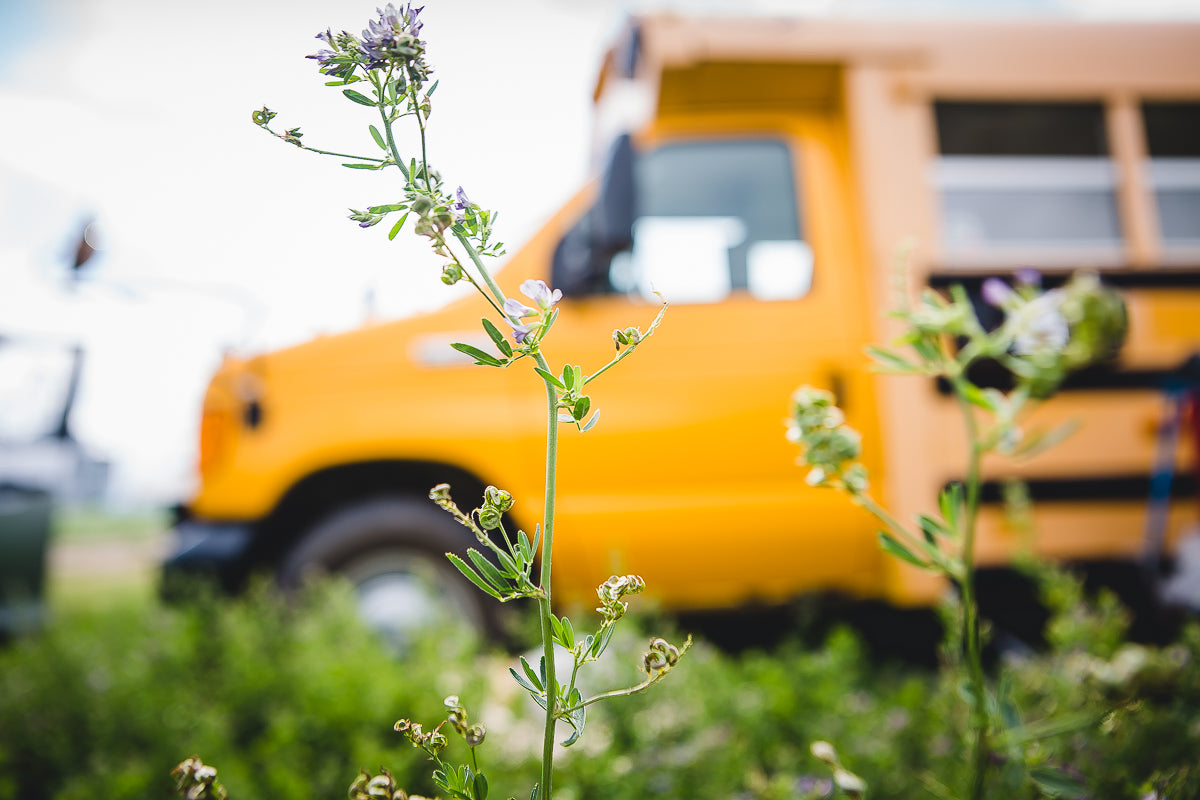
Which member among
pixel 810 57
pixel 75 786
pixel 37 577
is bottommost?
pixel 75 786

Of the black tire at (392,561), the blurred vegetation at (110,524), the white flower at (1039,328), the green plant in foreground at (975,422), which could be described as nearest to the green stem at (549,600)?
the green plant in foreground at (975,422)

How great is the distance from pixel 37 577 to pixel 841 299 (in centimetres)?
378

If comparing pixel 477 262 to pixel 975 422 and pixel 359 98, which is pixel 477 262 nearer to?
pixel 359 98

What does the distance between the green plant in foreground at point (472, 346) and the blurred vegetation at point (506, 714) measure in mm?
668

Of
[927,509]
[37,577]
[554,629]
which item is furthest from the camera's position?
[37,577]

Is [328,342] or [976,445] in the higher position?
[328,342]

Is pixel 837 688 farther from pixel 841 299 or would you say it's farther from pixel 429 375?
pixel 429 375

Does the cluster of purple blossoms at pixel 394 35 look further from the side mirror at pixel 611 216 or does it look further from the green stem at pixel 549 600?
the side mirror at pixel 611 216

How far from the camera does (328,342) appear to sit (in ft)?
8.85

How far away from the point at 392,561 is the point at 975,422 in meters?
2.35

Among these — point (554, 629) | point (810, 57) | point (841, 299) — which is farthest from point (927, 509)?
point (554, 629)

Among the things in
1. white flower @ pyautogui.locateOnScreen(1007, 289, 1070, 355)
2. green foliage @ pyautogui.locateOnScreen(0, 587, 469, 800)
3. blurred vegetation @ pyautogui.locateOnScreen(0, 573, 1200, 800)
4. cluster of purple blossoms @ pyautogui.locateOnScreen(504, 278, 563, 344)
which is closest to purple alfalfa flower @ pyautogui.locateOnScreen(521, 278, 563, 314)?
cluster of purple blossoms @ pyautogui.locateOnScreen(504, 278, 563, 344)

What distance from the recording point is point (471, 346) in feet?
1.71

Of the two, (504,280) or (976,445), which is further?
(504,280)
